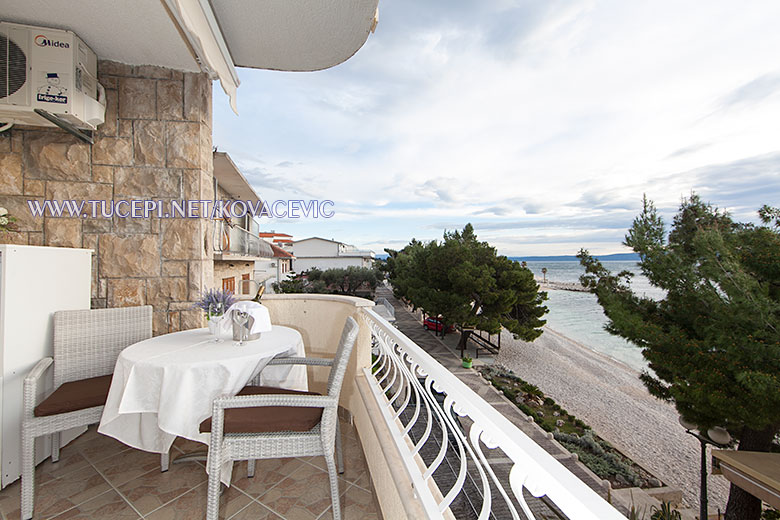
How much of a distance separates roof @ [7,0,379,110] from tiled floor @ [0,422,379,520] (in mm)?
Result: 2484

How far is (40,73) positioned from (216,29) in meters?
1.21

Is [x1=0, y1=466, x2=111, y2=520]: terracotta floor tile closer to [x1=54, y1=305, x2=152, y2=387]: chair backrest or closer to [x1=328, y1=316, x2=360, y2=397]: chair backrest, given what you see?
[x1=54, y1=305, x2=152, y2=387]: chair backrest

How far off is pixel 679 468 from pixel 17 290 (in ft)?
45.1

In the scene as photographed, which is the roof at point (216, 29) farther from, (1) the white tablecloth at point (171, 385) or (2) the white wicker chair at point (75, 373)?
(2) the white wicker chair at point (75, 373)

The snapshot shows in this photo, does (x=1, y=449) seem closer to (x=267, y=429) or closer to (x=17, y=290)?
(x=17, y=290)

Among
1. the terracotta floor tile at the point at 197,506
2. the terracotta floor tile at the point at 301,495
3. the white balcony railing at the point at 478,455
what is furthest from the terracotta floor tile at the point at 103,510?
the white balcony railing at the point at 478,455

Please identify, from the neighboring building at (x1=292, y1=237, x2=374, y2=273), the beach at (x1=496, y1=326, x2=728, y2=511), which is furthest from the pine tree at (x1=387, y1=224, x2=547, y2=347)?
the neighboring building at (x1=292, y1=237, x2=374, y2=273)

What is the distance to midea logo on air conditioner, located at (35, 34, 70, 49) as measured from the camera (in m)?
2.24

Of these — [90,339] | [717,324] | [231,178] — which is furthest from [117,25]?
[717,324]

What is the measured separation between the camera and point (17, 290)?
193cm

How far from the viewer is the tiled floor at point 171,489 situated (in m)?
1.74

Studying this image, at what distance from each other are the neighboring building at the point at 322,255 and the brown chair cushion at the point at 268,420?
3152 cm

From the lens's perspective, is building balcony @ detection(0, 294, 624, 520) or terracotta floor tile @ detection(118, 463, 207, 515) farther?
terracotta floor tile @ detection(118, 463, 207, 515)

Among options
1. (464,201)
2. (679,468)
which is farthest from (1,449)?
(464,201)
